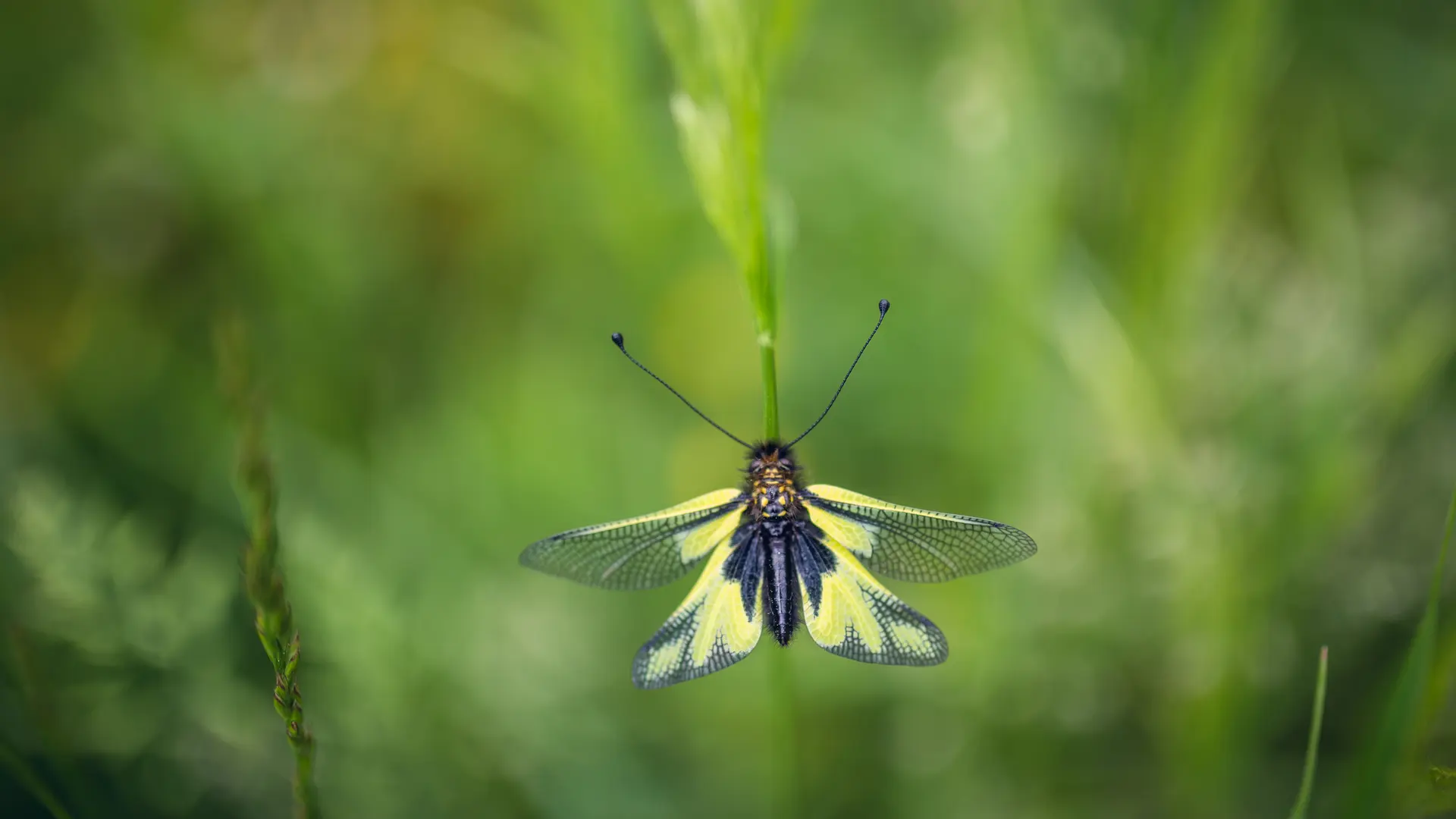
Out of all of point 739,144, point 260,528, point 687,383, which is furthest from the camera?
point 687,383

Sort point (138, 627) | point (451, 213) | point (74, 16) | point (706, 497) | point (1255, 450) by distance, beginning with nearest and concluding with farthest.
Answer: point (706, 497) < point (138, 627) < point (1255, 450) < point (74, 16) < point (451, 213)

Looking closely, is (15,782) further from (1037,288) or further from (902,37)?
(902,37)

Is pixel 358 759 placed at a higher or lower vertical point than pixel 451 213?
lower

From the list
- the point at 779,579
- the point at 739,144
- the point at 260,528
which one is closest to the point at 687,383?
the point at 779,579

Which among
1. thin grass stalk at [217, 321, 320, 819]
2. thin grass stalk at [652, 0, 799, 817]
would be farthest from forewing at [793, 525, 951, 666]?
thin grass stalk at [217, 321, 320, 819]

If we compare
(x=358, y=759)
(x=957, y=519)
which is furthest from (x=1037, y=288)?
(x=358, y=759)

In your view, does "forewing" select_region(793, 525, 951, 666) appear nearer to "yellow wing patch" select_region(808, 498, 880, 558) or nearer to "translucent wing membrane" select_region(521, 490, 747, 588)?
"yellow wing patch" select_region(808, 498, 880, 558)

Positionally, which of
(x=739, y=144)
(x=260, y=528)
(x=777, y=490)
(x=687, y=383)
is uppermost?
(x=687, y=383)

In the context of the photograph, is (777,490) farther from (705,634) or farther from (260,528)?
(260,528)
